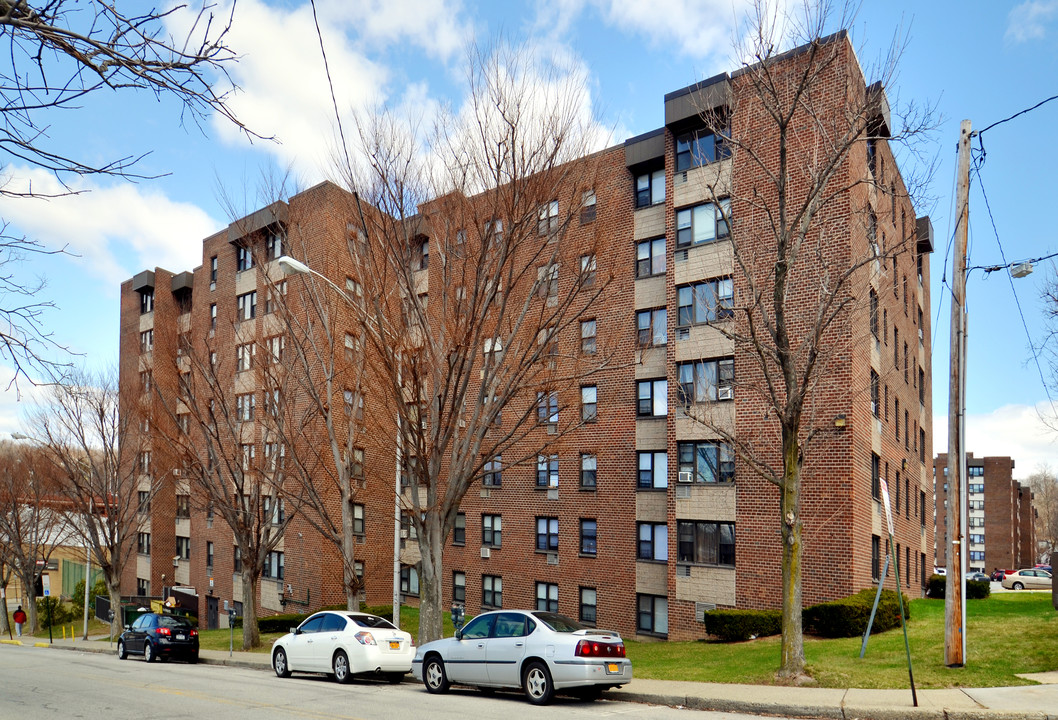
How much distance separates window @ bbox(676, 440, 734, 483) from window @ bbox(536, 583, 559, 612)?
8.02m

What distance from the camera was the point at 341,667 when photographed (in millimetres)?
17109

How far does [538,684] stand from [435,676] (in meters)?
2.65

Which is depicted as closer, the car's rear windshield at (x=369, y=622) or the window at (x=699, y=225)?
the car's rear windshield at (x=369, y=622)

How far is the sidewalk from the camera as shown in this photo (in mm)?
10703

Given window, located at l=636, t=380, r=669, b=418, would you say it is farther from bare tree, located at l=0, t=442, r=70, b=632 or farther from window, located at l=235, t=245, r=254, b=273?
bare tree, located at l=0, t=442, r=70, b=632

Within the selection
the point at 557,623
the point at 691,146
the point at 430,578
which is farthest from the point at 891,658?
the point at 691,146

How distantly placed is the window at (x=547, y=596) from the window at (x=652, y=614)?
3767 mm

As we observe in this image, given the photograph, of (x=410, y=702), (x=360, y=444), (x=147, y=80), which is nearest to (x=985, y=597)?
(x=360, y=444)

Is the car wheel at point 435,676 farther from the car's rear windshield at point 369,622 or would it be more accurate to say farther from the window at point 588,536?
the window at point 588,536

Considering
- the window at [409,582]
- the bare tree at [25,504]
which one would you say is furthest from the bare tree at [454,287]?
the bare tree at [25,504]

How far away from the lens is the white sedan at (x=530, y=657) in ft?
42.7

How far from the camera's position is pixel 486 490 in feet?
113

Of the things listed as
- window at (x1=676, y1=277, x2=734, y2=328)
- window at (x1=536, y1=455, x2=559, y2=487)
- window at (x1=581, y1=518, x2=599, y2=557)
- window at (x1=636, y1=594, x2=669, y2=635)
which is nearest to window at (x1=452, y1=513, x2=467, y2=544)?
window at (x1=536, y1=455, x2=559, y2=487)

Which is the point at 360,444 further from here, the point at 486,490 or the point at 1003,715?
the point at 1003,715
